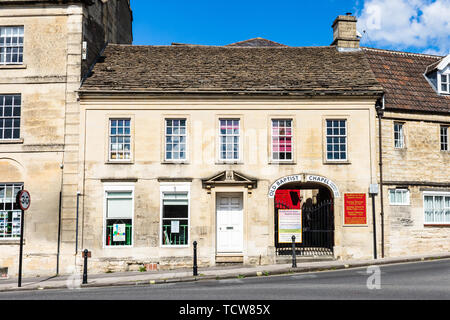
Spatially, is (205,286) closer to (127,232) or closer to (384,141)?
(127,232)

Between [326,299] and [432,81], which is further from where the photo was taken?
[432,81]

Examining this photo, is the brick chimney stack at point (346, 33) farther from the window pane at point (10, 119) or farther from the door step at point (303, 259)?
the window pane at point (10, 119)

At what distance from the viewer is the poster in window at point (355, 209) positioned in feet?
65.5

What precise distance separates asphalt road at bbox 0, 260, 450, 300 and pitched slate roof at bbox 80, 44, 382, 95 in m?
7.87

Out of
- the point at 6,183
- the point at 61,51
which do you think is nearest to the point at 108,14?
the point at 61,51

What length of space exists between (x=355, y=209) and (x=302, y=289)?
7.97m

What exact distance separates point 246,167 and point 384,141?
19.2 ft

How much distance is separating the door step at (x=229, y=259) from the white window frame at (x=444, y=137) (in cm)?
1005

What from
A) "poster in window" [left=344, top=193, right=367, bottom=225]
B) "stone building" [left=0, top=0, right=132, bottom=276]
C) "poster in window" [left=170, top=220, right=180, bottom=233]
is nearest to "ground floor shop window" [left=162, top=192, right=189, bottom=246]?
"poster in window" [left=170, top=220, right=180, bottom=233]

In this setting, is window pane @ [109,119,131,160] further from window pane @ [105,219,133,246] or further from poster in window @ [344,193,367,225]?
poster in window @ [344,193,367,225]

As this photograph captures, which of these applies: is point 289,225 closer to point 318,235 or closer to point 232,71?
point 318,235

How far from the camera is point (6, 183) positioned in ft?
65.0

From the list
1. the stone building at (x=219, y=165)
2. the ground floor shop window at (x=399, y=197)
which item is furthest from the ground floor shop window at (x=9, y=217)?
the ground floor shop window at (x=399, y=197)

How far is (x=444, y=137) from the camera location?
21938 millimetres
